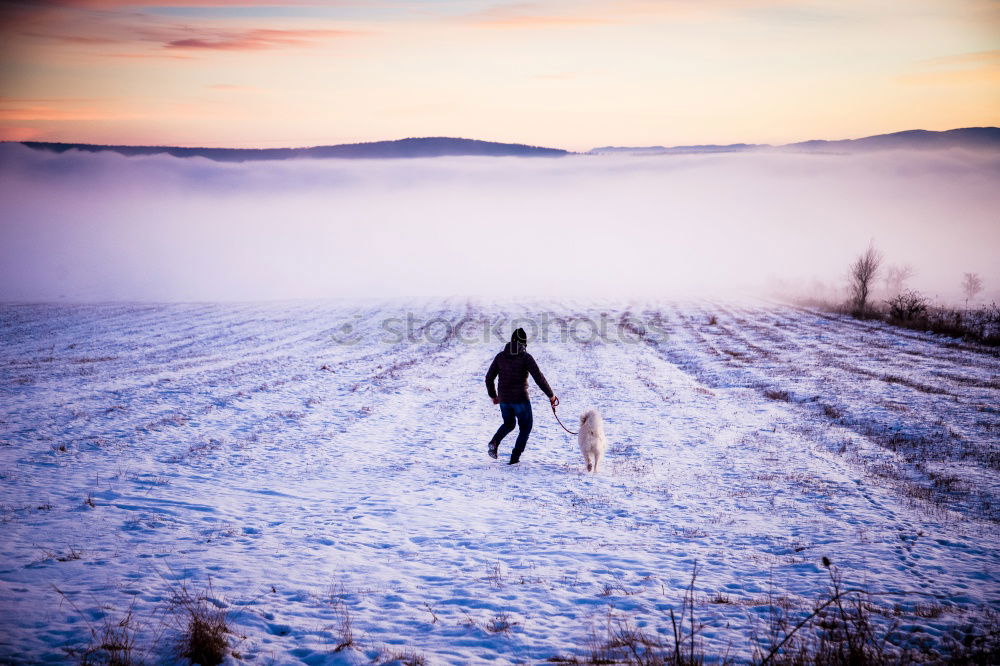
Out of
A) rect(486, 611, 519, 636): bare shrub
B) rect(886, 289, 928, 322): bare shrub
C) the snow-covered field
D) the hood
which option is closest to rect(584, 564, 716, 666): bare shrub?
the snow-covered field

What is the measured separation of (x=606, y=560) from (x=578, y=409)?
9680 mm

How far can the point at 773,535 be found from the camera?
790cm

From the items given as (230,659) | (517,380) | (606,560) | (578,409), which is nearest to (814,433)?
(578,409)

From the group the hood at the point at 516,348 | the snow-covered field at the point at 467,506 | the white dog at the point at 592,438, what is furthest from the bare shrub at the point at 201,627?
the white dog at the point at 592,438

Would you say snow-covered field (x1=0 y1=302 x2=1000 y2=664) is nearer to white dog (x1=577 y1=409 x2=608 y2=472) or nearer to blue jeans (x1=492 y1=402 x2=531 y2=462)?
blue jeans (x1=492 y1=402 x2=531 y2=462)

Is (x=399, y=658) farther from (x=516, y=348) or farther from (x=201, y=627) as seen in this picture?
(x=516, y=348)

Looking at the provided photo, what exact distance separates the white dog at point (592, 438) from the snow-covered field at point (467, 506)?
57 cm

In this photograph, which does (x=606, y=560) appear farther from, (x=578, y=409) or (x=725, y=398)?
(x=725, y=398)

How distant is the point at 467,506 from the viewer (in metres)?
9.15

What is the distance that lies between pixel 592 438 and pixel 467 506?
3.01m

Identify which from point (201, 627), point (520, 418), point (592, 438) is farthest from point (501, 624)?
point (520, 418)

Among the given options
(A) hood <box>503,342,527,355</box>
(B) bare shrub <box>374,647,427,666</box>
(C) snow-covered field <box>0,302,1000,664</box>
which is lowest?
(C) snow-covered field <box>0,302,1000,664</box>

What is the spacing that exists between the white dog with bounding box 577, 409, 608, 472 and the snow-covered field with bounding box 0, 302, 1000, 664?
1.87 ft

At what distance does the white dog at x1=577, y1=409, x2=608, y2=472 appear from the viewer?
35.6ft
